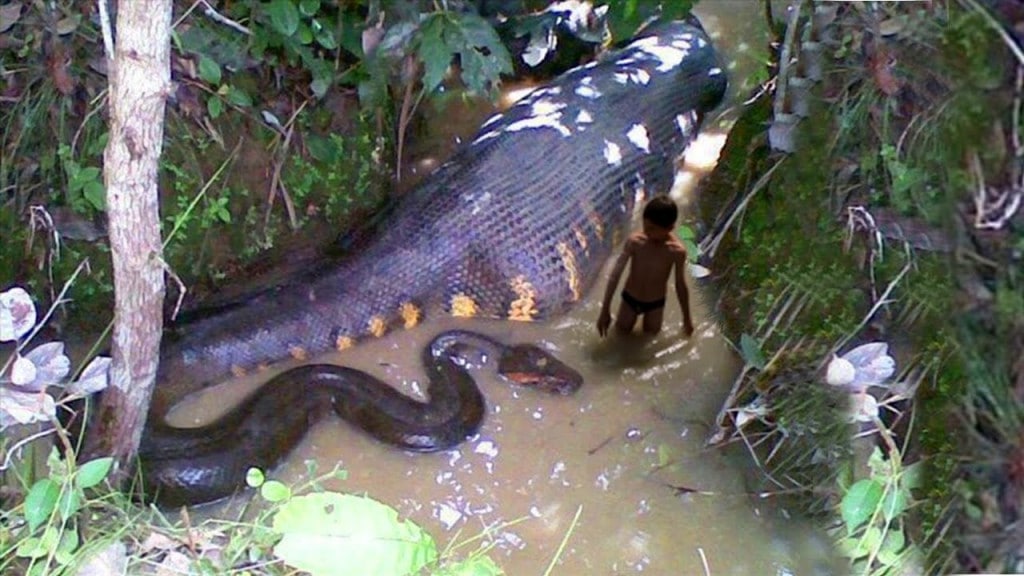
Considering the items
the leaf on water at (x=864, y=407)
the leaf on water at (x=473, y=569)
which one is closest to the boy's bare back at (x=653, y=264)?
the leaf on water at (x=864, y=407)

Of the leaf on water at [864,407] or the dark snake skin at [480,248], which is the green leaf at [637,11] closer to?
the dark snake skin at [480,248]

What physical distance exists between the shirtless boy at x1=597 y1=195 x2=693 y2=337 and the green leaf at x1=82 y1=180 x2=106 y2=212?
1.71 meters

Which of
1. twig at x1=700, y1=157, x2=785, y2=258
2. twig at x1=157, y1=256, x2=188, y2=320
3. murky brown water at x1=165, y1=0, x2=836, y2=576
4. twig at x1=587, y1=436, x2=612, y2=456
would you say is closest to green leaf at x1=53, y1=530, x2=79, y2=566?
twig at x1=157, y1=256, x2=188, y2=320

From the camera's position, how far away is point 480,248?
3971 mm

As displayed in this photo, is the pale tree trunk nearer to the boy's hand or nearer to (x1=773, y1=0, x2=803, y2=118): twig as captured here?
the boy's hand

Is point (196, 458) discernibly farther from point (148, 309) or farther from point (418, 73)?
point (418, 73)

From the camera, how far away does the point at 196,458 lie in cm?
314

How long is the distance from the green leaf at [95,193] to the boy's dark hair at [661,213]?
6.20 feet

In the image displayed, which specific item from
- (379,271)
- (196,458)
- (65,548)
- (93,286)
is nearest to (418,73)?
(379,271)

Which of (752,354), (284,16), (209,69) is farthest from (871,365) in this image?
(209,69)

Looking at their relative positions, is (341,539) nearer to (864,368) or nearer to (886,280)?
(864,368)

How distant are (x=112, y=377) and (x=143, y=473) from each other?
1.81ft

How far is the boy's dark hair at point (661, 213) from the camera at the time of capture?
149 inches

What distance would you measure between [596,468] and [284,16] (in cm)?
173
